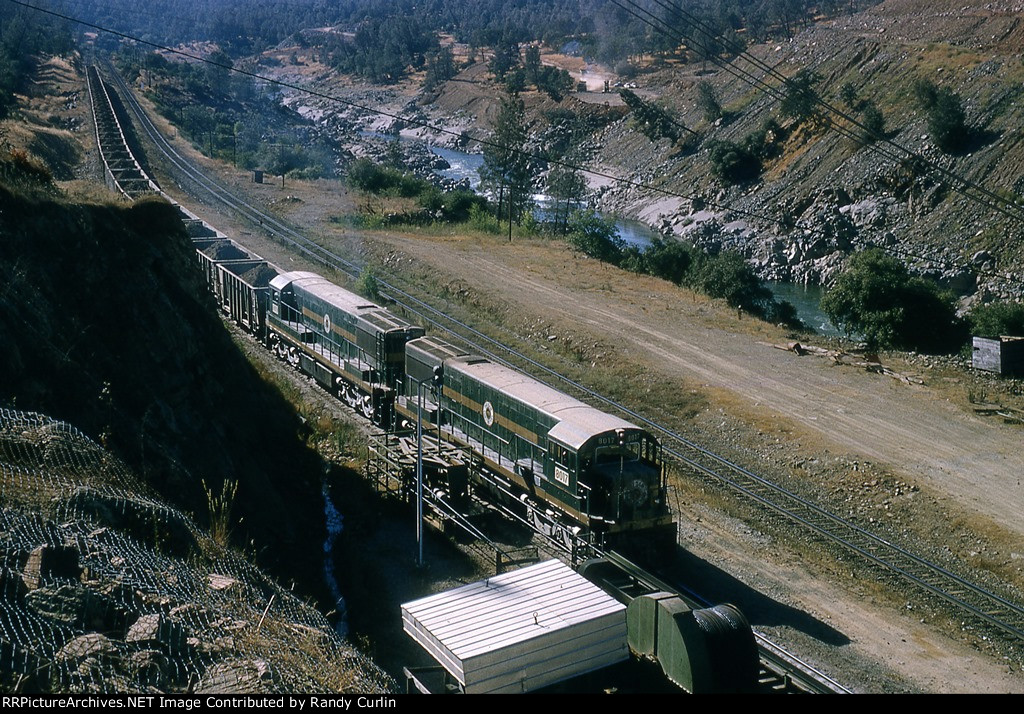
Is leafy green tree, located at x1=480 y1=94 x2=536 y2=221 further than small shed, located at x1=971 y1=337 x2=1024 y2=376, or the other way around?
leafy green tree, located at x1=480 y1=94 x2=536 y2=221

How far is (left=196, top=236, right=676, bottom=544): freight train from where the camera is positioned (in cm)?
1820

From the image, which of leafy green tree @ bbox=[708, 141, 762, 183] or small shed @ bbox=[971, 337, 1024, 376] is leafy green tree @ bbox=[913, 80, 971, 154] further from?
small shed @ bbox=[971, 337, 1024, 376]

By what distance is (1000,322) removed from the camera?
32625 millimetres

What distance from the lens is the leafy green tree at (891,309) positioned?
34875 millimetres

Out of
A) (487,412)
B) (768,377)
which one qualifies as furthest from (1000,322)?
(487,412)

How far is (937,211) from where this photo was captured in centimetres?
5522

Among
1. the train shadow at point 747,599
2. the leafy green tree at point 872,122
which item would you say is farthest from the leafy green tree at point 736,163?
the train shadow at point 747,599

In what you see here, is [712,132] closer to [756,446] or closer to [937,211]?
[937,211]

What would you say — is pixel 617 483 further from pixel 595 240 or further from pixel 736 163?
pixel 736 163

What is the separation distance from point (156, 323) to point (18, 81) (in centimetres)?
7192

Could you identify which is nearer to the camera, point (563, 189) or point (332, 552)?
point (332, 552)

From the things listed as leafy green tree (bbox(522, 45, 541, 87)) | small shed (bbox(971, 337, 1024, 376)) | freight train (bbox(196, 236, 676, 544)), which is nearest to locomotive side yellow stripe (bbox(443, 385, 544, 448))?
freight train (bbox(196, 236, 676, 544))

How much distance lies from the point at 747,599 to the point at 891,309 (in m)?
20.5

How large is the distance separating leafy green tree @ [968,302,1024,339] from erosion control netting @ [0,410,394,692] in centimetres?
2795
